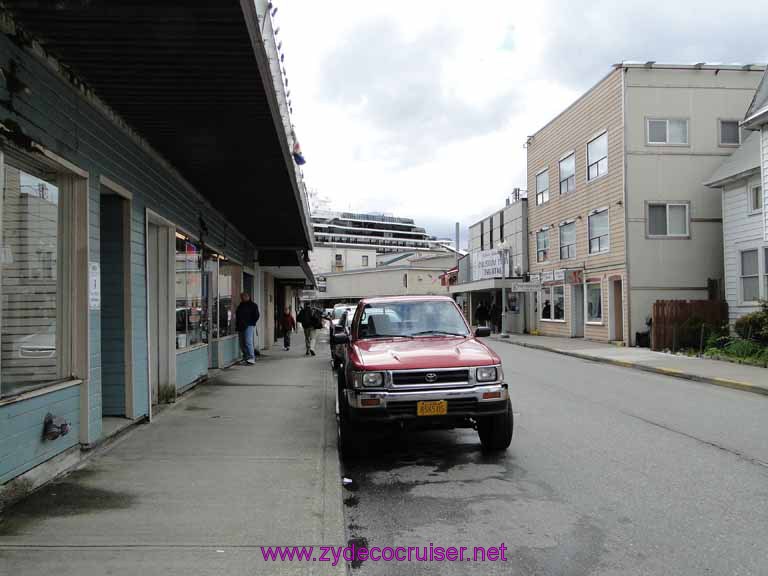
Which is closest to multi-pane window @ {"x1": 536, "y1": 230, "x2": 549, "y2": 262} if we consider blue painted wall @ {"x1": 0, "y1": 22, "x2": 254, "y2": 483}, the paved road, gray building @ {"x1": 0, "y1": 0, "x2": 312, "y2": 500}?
the paved road

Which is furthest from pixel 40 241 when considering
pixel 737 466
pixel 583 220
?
pixel 583 220

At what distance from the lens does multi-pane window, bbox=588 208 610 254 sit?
2438 centimetres

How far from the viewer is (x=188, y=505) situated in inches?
201

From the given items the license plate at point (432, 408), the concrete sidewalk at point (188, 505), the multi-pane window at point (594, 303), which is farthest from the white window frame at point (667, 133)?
the license plate at point (432, 408)

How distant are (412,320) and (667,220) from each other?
58.1 ft

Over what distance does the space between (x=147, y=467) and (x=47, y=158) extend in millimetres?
3002

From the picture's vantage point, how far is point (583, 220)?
2623 centimetres

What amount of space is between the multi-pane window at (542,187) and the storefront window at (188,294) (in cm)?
2160

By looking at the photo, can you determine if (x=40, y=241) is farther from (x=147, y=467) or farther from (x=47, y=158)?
(x=147, y=467)

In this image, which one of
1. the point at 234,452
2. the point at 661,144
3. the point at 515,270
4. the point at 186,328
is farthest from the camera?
the point at 515,270

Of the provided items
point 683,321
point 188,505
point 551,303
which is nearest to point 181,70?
point 188,505

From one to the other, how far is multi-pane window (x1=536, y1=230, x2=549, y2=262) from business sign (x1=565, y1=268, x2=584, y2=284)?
3431mm

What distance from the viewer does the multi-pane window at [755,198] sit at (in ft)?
62.4

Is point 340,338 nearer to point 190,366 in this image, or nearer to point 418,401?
point 418,401
